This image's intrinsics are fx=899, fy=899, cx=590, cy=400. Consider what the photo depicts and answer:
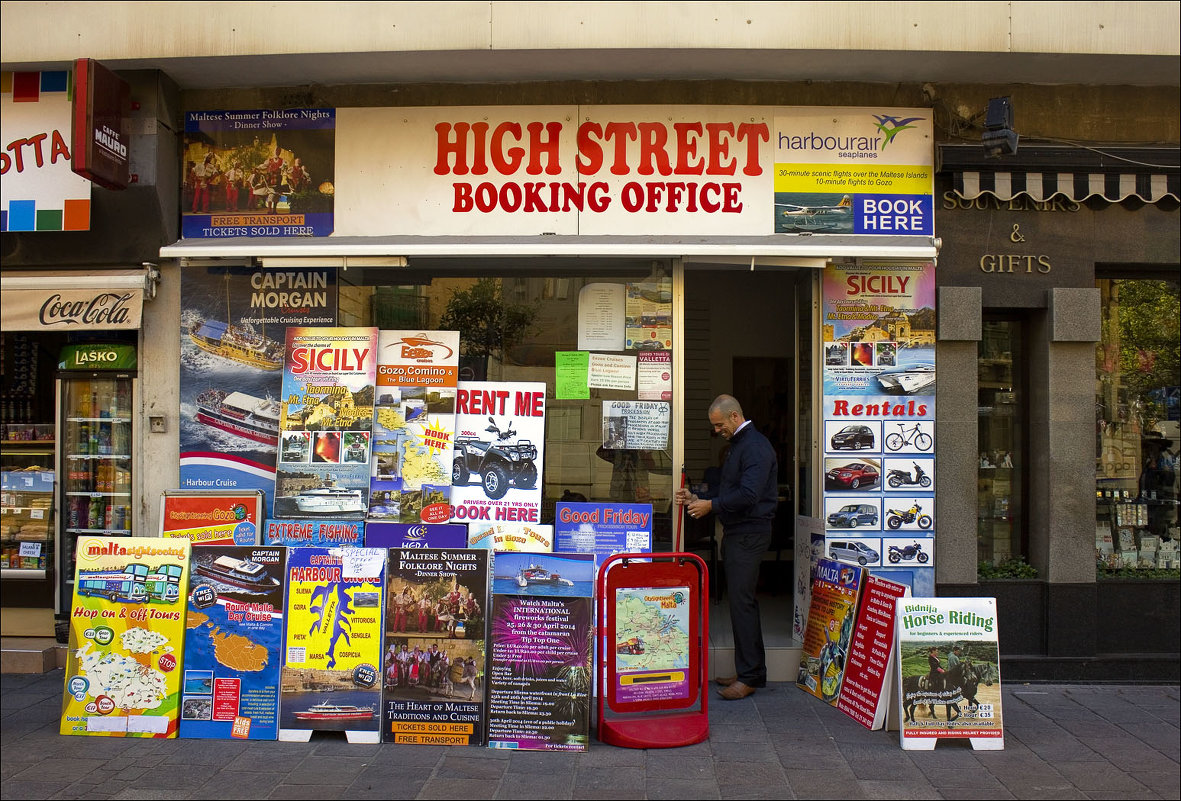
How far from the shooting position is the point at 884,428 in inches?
267

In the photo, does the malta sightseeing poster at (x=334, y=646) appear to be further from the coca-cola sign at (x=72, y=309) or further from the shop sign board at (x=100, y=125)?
the shop sign board at (x=100, y=125)

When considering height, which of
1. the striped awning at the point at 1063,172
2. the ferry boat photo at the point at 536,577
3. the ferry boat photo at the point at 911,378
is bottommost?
the ferry boat photo at the point at 536,577

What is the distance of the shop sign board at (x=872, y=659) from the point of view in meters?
5.49

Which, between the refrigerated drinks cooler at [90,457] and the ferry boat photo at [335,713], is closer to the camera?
the ferry boat photo at [335,713]

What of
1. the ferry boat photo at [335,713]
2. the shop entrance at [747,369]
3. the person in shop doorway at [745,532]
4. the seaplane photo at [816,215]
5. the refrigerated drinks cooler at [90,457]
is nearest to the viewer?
the ferry boat photo at [335,713]

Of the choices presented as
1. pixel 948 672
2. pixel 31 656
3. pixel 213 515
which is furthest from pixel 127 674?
pixel 948 672

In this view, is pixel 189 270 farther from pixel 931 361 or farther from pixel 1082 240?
pixel 1082 240

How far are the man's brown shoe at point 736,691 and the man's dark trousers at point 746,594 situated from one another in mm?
67

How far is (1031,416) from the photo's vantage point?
7.05 meters

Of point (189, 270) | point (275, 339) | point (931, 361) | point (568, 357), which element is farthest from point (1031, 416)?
point (189, 270)

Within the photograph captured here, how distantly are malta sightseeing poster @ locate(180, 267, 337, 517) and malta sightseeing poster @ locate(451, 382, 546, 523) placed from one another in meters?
1.35

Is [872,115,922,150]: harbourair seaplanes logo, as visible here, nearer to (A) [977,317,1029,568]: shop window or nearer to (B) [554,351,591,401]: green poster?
(A) [977,317,1029,568]: shop window

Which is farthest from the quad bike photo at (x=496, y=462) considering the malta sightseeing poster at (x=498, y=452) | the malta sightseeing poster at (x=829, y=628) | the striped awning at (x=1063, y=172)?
the striped awning at (x=1063, y=172)

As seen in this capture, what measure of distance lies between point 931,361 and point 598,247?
2651 mm
